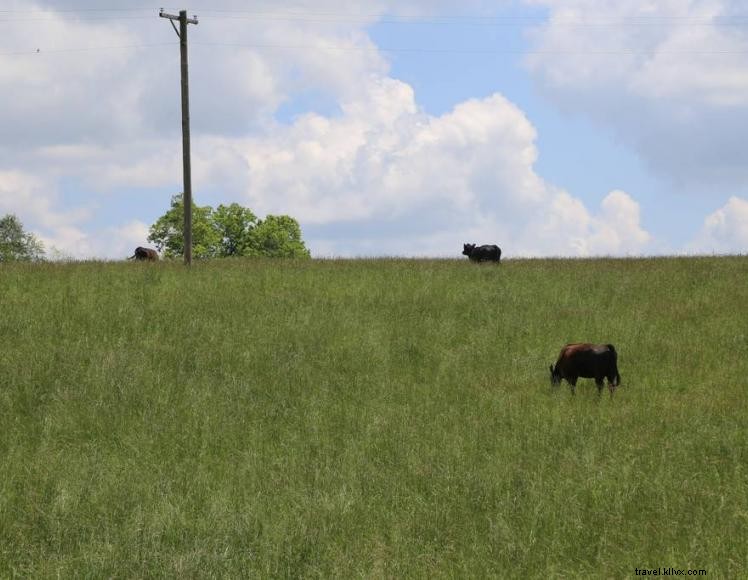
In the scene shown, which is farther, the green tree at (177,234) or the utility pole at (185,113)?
the green tree at (177,234)

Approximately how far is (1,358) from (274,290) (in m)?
7.63

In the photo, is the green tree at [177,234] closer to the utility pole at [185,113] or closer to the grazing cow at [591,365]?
the utility pole at [185,113]

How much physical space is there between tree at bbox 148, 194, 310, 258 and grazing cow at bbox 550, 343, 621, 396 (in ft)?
213

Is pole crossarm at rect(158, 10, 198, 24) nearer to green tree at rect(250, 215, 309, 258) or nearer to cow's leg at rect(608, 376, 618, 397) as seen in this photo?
cow's leg at rect(608, 376, 618, 397)

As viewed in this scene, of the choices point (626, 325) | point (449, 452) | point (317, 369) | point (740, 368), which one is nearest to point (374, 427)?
point (449, 452)

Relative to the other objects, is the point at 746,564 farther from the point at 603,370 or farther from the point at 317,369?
A: the point at 317,369

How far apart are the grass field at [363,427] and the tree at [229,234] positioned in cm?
5506

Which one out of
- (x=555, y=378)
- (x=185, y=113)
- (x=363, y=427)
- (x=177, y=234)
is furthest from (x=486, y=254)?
(x=177, y=234)

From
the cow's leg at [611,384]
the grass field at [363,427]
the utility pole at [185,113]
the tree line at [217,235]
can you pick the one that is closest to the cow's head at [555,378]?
the grass field at [363,427]

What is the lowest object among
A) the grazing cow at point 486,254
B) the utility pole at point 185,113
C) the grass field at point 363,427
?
the grass field at point 363,427

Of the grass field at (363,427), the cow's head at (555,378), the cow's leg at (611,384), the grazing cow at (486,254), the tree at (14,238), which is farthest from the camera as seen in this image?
the tree at (14,238)

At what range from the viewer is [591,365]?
1391 cm

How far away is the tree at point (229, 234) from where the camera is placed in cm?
7775

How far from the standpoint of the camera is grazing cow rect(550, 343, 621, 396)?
13859 mm
